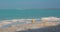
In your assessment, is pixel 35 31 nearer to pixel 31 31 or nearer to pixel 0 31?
pixel 31 31

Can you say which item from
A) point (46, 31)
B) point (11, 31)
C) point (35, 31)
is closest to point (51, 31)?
point (46, 31)

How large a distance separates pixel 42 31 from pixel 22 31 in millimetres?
657

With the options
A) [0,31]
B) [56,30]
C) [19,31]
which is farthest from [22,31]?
[56,30]

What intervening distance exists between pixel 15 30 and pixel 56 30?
4.49ft

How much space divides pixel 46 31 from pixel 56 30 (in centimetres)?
35

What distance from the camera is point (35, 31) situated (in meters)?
4.97

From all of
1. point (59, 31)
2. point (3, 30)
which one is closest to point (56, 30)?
point (59, 31)

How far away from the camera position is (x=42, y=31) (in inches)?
196

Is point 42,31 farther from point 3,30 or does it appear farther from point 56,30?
point 3,30

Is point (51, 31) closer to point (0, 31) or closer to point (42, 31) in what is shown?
point (42, 31)

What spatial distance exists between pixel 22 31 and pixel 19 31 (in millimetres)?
99

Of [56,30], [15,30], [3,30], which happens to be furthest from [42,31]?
[3,30]

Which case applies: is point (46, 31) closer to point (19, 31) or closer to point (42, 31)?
point (42, 31)

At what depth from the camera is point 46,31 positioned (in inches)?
197
